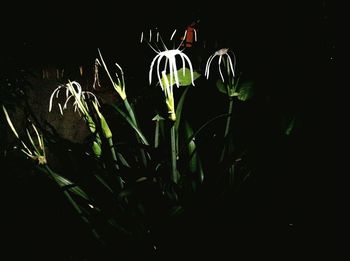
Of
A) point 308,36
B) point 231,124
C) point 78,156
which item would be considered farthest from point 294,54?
point 78,156

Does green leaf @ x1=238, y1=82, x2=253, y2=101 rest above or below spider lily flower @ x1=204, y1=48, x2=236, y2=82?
below

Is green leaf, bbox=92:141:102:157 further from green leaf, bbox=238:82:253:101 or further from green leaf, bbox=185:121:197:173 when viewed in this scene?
green leaf, bbox=238:82:253:101

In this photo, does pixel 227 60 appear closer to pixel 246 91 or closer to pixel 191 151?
pixel 246 91

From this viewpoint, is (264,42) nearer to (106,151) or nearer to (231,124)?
(231,124)

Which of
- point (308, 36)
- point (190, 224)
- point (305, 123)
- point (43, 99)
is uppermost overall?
point (308, 36)

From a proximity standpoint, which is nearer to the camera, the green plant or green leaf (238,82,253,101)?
the green plant

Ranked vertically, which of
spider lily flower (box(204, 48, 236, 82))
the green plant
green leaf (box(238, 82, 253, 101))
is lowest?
the green plant

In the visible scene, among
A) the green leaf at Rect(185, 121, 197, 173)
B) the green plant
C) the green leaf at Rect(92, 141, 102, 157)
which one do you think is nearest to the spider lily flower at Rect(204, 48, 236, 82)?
the green plant

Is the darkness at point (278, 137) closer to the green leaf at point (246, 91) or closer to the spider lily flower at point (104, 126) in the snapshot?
the green leaf at point (246, 91)

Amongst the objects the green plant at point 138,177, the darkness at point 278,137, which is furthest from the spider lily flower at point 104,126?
the darkness at point 278,137
